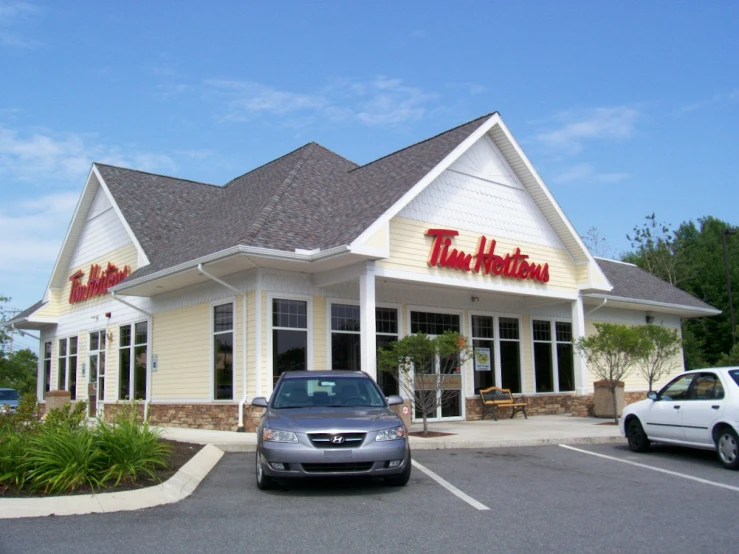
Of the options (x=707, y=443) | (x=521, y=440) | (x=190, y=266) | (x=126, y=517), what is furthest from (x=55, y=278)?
(x=707, y=443)

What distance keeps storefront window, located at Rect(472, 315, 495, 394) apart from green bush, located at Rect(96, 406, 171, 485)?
40.8ft

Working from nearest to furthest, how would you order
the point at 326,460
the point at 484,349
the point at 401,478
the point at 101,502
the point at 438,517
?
1. the point at 438,517
2. the point at 101,502
3. the point at 326,460
4. the point at 401,478
5. the point at 484,349

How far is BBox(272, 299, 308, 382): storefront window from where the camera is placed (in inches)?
640

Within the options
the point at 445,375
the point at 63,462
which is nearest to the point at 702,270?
the point at 445,375

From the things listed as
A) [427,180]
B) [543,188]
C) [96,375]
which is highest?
[543,188]

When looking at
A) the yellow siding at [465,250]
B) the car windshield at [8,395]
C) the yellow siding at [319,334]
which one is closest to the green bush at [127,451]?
the yellow siding at [319,334]

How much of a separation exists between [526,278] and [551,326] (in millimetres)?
4484

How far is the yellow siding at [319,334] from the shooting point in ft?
55.1

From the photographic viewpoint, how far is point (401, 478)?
9289mm

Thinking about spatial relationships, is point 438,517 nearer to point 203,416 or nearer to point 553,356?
point 203,416

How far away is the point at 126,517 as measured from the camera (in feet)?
25.5

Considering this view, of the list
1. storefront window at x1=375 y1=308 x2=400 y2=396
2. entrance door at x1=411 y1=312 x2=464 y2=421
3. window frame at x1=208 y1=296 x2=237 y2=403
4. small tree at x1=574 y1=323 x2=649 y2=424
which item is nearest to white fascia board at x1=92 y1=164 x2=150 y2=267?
window frame at x1=208 y1=296 x2=237 y2=403

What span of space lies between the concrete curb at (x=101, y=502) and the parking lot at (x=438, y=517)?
0.66ft

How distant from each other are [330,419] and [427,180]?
879 centimetres
